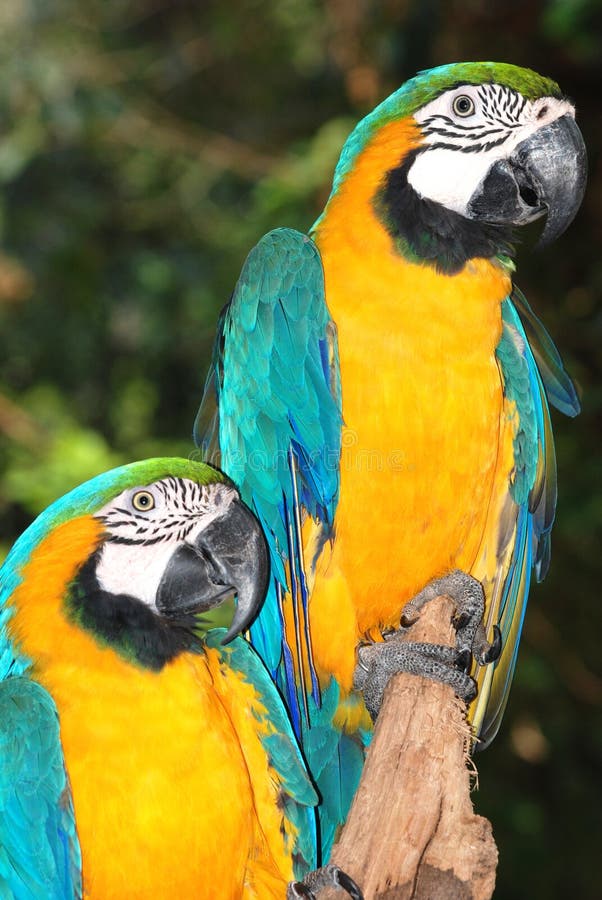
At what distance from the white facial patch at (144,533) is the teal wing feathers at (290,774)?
40cm

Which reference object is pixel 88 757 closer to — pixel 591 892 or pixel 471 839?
pixel 471 839

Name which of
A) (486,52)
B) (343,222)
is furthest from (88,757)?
(486,52)

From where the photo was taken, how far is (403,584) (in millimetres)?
2674

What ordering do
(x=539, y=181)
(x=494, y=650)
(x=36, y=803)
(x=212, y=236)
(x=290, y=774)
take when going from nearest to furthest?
(x=36, y=803), (x=290, y=774), (x=539, y=181), (x=494, y=650), (x=212, y=236)

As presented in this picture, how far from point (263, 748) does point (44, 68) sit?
426 cm

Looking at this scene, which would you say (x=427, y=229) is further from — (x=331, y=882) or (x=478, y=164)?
(x=331, y=882)

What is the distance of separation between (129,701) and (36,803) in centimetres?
28

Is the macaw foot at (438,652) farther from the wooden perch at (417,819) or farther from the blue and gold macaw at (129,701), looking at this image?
the blue and gold macaw at (129,701)

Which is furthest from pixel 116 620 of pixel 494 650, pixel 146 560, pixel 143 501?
pixel 494 650

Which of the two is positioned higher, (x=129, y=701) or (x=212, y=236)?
(x=212, y=236)

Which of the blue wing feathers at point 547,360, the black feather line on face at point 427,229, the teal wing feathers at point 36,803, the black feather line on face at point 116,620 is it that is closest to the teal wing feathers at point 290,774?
the black feather line on face at point 116,620

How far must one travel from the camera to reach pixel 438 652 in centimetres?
243

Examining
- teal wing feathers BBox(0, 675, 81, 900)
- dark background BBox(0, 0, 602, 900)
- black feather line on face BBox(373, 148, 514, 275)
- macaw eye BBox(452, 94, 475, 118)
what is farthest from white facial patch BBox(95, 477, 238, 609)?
dark background BBox(0, 0, 602, 900)

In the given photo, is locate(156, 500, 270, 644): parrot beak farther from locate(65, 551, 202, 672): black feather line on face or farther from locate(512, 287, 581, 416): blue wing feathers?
locate(512, 287, 581, 416): blue wing feathers
